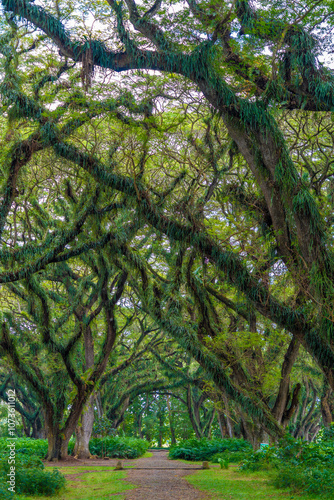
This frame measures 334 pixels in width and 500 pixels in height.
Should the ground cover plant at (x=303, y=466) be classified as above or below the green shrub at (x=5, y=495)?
below

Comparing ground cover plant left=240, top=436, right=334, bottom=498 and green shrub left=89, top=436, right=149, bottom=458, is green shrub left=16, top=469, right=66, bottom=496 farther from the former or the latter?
green shrub left=89, top=436, right=149, bottom=458

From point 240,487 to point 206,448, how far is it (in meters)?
9.53

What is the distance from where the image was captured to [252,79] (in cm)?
702

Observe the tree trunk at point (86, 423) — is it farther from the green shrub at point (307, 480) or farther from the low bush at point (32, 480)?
the green shrub at point (307, 480)

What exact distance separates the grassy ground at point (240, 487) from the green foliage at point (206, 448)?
241 inches

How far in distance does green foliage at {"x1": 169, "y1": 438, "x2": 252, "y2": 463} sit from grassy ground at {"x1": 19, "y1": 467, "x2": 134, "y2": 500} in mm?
6767

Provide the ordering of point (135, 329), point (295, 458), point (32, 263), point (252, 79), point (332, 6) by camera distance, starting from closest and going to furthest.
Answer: point (332, 6) → point (252, 79) → point (295, 458) → point (32, 263) → point (135, 329)

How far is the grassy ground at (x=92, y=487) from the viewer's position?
6.70m

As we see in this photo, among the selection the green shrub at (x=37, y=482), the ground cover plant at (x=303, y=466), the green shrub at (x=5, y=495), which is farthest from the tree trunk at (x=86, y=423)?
the green shrub at (x=5, y=495)

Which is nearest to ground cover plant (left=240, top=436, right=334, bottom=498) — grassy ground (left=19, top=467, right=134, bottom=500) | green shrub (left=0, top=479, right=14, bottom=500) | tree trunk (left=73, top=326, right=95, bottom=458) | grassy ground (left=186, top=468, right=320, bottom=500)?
grassy ground (left=186, top=468, right=320, bottom=500)

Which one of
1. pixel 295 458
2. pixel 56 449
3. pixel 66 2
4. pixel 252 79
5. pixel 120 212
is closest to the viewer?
pixel 252 79

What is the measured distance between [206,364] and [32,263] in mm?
4506

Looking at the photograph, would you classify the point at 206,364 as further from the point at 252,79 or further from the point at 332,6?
the point at 332,6

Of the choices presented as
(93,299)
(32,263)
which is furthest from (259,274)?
(93,299)
